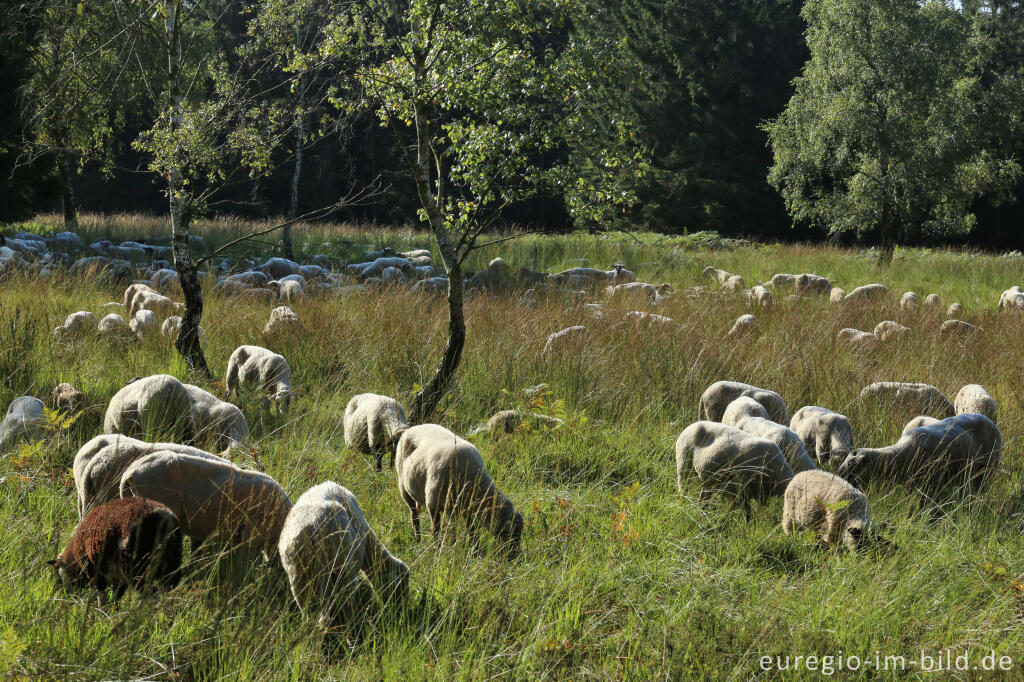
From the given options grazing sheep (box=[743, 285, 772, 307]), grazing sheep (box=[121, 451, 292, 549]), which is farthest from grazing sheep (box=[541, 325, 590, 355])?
grazing sheep (box=[121, 451, 292, 549])

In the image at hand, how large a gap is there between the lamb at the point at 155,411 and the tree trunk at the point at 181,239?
5.67 feet

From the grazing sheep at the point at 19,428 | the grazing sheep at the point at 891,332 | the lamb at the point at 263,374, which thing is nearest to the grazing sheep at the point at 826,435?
the lamb at the point at 263,374

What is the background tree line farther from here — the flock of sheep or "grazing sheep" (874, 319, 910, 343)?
"grazing sheep" (874, 319, 910, 343)

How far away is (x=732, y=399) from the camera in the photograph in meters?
5.34

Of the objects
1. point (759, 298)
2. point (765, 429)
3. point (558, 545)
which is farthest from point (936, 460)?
point (759, 298)

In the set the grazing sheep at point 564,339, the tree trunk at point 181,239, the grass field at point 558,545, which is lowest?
the grass field at point 558,545

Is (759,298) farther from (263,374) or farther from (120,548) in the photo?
(120,548)

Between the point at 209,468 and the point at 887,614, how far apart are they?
2785 mm

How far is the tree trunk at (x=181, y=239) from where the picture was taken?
5977 mm

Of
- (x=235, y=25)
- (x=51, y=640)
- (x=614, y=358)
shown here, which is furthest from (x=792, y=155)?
(x=235, y=25)

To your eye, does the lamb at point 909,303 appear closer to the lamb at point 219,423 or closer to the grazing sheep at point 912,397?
the grazing sheep at point 912,397

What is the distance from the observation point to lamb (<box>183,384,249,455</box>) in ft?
13.8

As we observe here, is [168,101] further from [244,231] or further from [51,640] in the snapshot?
[244,231]

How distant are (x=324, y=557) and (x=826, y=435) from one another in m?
3.53
